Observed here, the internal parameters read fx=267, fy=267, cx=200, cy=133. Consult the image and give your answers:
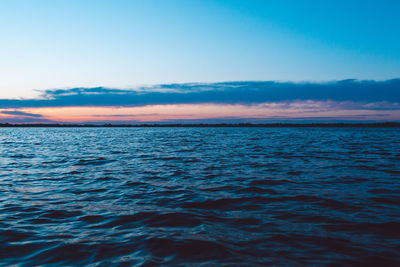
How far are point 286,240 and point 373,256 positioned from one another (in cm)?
156

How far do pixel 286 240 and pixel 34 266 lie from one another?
4866mm

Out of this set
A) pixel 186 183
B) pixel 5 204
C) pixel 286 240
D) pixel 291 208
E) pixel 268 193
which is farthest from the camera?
pixel 186 183

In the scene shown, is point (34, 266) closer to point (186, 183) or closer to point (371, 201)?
point (186, 183)

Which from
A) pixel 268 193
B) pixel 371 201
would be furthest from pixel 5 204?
pixel 371 201

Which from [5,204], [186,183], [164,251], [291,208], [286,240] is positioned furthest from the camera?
[186,183]

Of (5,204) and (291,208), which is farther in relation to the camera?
(5,204)

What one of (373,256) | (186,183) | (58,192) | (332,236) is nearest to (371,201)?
(332,236)

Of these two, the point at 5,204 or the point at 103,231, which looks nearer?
the point at 103,231

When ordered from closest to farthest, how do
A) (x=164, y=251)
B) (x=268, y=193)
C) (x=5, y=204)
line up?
(x=164, y=251) < (x=5, y=204) < (x=268, y=193)

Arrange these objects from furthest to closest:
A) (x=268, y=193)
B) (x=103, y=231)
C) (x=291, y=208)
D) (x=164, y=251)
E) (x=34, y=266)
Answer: (x=268, y=193), (x=291, y=208), (x=103, y=231), (x=164, y=251), (x=34, y=266)

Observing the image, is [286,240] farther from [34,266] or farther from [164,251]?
[34,266]

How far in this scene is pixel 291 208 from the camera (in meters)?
7.98

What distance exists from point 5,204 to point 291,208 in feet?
29.5

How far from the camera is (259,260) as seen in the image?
483 cm
